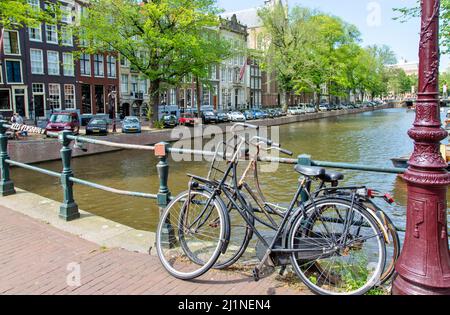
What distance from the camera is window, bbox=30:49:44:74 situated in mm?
37531

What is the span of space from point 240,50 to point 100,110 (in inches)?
717

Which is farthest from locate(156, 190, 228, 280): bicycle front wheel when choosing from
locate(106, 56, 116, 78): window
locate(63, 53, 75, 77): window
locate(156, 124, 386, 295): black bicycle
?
locate(106, 56, 116, 78): window

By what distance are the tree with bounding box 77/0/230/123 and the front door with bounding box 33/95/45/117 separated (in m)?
12.5

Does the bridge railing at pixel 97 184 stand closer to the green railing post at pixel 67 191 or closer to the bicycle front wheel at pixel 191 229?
the green railing post at pixel 67 191

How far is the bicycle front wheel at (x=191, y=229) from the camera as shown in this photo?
3801 mm

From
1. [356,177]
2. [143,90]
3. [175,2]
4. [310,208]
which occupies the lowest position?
[356,177]

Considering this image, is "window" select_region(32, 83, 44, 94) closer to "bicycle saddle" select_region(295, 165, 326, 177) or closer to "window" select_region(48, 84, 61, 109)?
"window" select_region(48, 84, 61, 109)

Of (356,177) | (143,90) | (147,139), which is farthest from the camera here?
(143,90)

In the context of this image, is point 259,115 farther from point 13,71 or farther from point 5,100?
point 5,100

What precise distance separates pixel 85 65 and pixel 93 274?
4234cm

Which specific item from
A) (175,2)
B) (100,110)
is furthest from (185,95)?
(175,2)

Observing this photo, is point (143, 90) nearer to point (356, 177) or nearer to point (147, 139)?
point (147, 139)

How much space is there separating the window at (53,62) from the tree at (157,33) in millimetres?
12513
